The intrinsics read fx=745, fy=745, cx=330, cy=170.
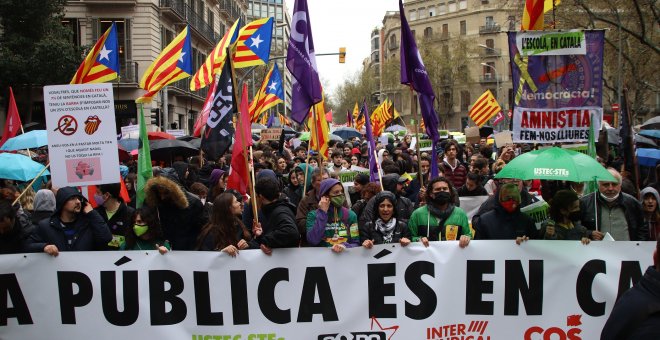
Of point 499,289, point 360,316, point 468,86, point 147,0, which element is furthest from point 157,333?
point 468,86

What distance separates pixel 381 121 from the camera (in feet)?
84.1

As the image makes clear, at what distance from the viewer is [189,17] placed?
39.7m

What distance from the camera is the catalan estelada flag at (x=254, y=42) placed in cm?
1399

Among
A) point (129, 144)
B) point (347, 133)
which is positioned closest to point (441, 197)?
point (129, 144)

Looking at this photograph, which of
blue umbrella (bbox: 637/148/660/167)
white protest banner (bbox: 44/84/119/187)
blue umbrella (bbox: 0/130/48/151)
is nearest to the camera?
white protest banner (bbox: 44/84/119/187)

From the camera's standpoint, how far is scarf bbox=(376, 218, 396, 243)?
630cm

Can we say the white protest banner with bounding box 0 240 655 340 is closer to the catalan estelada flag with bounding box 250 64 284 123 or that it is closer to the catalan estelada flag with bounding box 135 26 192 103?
the catalan estelada flag with bounding box 135 26 192 103

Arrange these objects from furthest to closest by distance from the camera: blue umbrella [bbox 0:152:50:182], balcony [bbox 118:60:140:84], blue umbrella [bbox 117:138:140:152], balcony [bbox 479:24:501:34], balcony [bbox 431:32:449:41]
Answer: balcony [bbox 479:24:501:34] < balcony [bbox 431:32:449:41] < balcony [bbox 118:60:140:84] < blue umbrella [bbox 117:138:140:152] < blue umbrella [bbox 0:152:50:182]

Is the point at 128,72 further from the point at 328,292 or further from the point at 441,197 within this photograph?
the point at 328,292

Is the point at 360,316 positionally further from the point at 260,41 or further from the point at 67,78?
the point at 67,78

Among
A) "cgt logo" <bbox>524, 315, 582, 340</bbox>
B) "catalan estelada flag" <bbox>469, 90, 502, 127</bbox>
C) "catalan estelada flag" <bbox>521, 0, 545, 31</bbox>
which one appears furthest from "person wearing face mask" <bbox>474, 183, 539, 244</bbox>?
"catalan estelada flag" <bbox>469, 90, 502, 127</bbox>

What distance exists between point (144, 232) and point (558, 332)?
3.25 m

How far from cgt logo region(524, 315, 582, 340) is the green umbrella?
3.77 ft

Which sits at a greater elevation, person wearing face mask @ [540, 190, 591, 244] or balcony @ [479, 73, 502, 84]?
balcony @ [479, 73, 502, 84]
